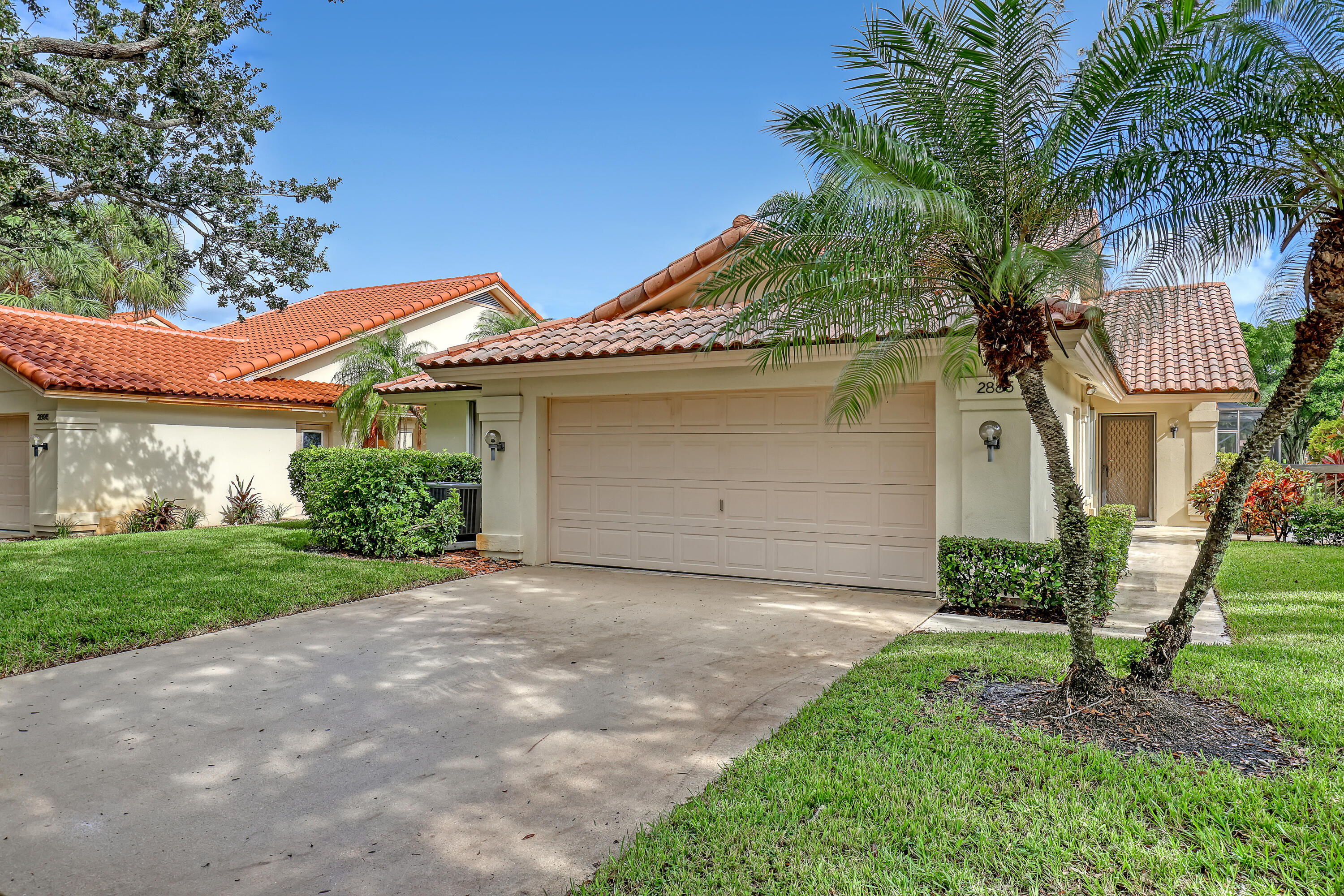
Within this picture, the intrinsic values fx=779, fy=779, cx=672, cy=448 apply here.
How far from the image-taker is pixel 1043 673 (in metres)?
5.37

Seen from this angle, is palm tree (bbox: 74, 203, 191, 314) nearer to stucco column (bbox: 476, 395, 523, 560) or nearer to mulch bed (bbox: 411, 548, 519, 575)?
stucco column (bbox: 476, 395, 523, 560)

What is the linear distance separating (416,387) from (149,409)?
5.44 meters

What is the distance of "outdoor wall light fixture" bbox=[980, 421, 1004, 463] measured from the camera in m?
8.02

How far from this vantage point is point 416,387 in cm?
1508

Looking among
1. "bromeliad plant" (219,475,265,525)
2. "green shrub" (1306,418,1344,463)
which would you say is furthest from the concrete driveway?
"green shrub" (1306,418,1344,463)

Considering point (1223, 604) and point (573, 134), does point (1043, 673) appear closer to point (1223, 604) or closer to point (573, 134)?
point (1223, 604)

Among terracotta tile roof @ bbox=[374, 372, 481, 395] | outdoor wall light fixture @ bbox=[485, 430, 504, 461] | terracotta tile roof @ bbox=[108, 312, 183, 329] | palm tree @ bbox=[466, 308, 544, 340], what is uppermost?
terracotta tile roof @ bbox=[108, 312, 183, 329]

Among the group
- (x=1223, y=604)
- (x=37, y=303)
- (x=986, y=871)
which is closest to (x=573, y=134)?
(x=1223, y=604)

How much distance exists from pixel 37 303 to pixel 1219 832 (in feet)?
124

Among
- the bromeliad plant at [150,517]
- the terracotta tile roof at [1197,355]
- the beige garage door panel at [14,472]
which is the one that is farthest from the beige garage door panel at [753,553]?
the beige garage door panel at [14,472]

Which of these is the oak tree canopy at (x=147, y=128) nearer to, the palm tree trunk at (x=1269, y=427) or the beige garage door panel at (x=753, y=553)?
the beige garage door panel at (x=753, y=553)

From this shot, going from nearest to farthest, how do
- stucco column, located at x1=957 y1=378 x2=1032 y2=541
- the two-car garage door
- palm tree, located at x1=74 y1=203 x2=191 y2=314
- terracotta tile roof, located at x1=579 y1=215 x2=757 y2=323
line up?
stucco column, located at x1=957 y1=378 x2=1032 y2=541 < the two-car garage door < terracotta tile roof, located at x1=579 y1=215 x2=757 y2=323 < palm tree, located at x1=74 y1=203 x2=191 y2=314

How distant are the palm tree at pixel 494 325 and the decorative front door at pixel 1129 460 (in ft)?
45.4

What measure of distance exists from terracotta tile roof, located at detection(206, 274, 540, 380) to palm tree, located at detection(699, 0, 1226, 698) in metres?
15.8
